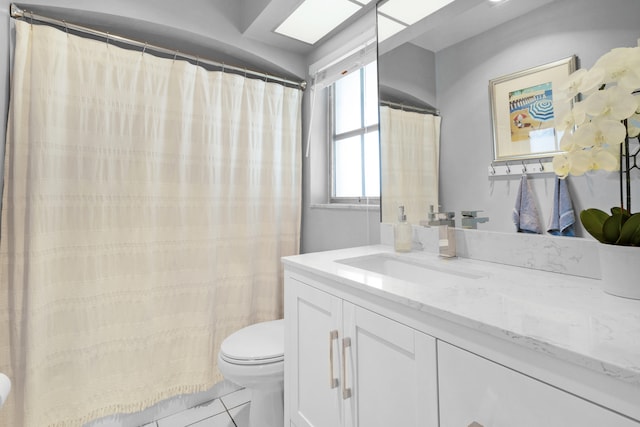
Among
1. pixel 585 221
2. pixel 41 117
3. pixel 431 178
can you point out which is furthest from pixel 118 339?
pixel 585 221

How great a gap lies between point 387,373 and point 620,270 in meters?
0.58

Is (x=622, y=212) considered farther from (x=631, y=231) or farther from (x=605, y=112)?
(x=605, y=112)

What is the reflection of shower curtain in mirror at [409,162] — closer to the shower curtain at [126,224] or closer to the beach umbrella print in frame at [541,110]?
the beach umbrella print in frame at [541,110]

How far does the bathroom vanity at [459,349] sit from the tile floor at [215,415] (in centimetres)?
63

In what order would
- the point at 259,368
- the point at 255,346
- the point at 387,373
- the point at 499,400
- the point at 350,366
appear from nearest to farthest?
the point at 499,400
the point at 387,373
the point at 350,366
the point at 259,368
the point at 255,346

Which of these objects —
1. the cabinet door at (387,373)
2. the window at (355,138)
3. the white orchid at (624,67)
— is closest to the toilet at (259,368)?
the cabinet door at (387,373)

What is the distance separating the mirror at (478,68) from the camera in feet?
2.85

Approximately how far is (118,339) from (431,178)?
172 cm

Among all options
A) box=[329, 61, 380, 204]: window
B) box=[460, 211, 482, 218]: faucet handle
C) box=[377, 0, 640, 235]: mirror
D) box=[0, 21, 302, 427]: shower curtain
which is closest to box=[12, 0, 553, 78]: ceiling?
box=[377, 0, 640, 235]: mirror

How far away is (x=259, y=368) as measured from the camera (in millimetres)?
1329

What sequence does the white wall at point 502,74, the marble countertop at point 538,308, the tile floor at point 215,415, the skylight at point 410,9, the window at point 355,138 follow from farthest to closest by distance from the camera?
the window at point 355,138, the tile floor at point 215,415, the skylight at point 410,9, the white wall at point 502,74, the marble countertop at point 538,308

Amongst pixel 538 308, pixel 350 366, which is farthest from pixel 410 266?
pixel 538 308

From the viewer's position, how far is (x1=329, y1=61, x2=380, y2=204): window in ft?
6.03

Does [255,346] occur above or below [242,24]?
below
